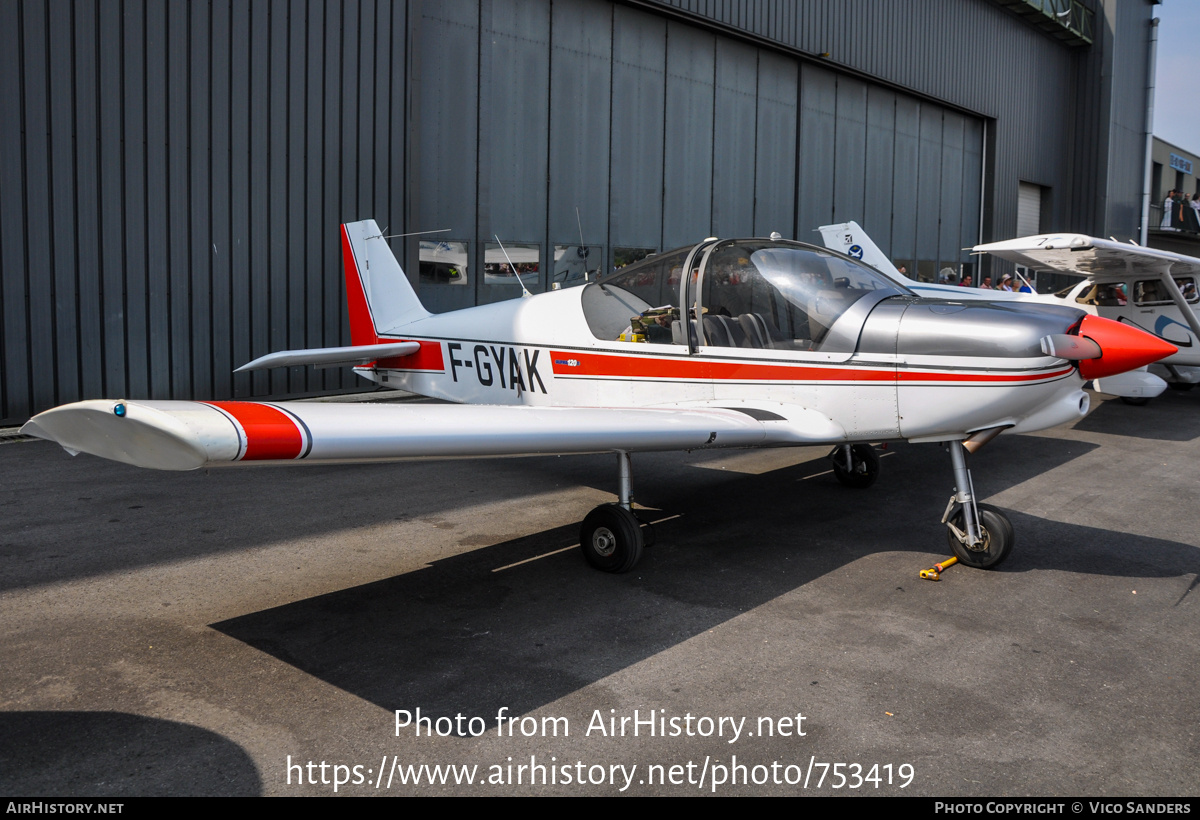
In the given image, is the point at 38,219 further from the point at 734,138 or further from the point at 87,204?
the point at 734,138

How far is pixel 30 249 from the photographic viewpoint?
8.48m

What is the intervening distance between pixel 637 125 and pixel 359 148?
510 cm

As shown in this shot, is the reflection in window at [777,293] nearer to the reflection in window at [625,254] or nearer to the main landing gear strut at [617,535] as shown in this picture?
the main landing gear strut at [617,535]

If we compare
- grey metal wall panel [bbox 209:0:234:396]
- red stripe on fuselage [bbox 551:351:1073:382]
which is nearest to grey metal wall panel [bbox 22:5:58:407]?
grey metal wall panel [bbox 209:0:234:396]

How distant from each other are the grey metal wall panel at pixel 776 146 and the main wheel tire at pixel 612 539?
12905 mm

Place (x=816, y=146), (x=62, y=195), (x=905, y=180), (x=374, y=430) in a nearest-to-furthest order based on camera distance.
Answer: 1. (x=374, y=430)
2. (x=62, y=195)
3. (x=816, y=146)
4. (x=905, y=180)

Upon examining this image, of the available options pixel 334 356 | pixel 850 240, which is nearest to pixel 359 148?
pixel 334 356

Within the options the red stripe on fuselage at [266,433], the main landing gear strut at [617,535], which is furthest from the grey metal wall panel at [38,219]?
the red stripe on fuselage at [266,433]

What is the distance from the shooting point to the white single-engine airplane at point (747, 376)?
11.4 ft

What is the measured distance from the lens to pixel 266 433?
2771mm

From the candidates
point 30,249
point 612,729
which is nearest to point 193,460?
point 612,729

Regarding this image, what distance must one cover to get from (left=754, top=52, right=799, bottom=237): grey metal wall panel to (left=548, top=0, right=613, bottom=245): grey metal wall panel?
13.2 feet
